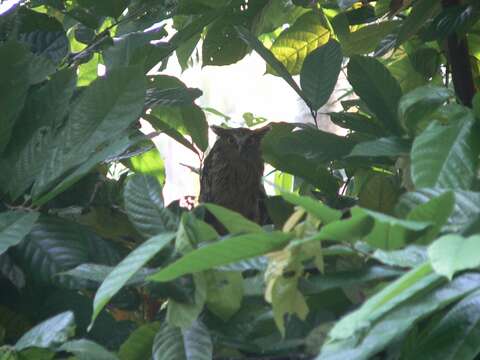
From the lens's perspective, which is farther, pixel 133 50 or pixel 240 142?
pixel 240 142

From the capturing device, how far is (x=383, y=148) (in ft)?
2.86

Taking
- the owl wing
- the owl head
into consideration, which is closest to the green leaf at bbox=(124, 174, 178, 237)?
the owl wing

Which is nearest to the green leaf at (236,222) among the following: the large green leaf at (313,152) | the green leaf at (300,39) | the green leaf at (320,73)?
the large green leaf at (313,152)

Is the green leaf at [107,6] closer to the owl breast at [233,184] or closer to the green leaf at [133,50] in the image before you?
the green leaf at [133,50]

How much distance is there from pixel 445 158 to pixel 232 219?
0.20 metres

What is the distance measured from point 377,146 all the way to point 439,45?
727mm

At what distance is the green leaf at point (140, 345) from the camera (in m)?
0.81

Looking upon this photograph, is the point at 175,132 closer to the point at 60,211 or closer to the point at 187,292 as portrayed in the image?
the point at 60,211

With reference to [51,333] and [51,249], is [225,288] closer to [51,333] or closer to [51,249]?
[51,333]

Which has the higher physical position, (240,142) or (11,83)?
(11,83)

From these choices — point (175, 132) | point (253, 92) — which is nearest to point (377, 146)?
point (175, 132)

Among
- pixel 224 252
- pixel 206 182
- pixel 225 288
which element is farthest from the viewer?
pixel 206 182

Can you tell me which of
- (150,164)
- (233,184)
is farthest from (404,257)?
(233,184)

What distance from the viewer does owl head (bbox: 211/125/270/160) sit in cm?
299
